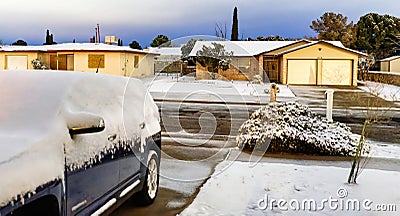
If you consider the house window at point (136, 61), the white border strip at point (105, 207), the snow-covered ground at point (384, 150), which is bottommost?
the snow-covered ground at point (384, 150)

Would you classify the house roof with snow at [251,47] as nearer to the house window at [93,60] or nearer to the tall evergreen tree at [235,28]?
the tall evergreen tree at [235,28]

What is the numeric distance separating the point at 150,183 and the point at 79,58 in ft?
97.1

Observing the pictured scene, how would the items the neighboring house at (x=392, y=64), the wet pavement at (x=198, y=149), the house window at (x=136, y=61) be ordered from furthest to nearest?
the neighboring house at (x=392, y=64) → the house window at (x=136, y=61) → the wet pavement at (x=198, y=149)

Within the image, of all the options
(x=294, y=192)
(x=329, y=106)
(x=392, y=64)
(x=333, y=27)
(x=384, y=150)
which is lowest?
(x=294, y=192)

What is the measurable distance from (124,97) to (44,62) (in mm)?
32488

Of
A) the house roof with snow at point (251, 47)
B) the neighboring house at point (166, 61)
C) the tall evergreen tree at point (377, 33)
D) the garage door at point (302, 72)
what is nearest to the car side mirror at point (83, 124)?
the house roof with snow at point (251, 47)

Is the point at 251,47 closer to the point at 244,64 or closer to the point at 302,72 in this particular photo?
the point at 244,64

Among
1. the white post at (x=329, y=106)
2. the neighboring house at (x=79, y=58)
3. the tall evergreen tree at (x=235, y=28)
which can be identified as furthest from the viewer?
the tall evergreen tree at (x=235, y=28)

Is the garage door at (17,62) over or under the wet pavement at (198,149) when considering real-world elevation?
over

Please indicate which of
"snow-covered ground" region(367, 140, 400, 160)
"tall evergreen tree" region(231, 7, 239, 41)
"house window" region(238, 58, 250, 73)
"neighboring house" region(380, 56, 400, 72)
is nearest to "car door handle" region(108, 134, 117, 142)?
"snow-covered ground" region(367, 140, 400, 160)

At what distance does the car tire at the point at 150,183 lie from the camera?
4.64 metres

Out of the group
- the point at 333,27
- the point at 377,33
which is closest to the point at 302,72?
the point at 377,33

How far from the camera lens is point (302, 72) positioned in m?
32.4

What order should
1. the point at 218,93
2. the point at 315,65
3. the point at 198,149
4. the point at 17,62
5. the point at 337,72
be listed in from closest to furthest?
the point at 198,149, the point at 218,93, the point at 337,72, the point at 315,65, the point at 17,62
